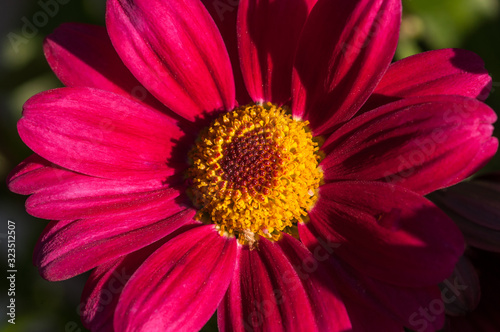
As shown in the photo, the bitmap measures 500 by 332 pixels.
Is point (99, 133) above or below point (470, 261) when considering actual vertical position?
above

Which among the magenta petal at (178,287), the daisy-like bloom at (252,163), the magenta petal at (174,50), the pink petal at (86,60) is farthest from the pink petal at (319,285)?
the pink petal at (86,60)

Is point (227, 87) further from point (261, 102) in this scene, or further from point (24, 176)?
point (24, 176)

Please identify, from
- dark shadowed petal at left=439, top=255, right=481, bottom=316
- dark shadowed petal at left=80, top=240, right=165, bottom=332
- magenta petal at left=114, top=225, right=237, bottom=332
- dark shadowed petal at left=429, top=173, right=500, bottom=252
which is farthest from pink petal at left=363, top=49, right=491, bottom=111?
dark shadowed petal at left=80, top=240, right=165, bottom=332

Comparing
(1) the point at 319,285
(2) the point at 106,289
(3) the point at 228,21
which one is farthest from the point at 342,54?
(2) the point at 106,289

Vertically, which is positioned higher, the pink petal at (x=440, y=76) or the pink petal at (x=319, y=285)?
the pink petal at (x=440, y=76)

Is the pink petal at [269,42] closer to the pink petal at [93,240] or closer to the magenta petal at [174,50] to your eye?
the magenta petal at [174,50]

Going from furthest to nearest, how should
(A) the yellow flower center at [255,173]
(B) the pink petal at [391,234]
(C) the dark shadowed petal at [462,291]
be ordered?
(A) the yellow flower center at [255,173]
(C) the dark shadowed petal at [462,291]
(B) the pink petal at [391,234]

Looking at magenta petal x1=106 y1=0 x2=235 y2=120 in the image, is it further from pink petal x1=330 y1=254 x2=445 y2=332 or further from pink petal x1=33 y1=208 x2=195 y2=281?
pink petal x1=330 y1=254 x2=445 y2=332

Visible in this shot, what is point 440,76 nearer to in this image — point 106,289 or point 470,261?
point 470,261
